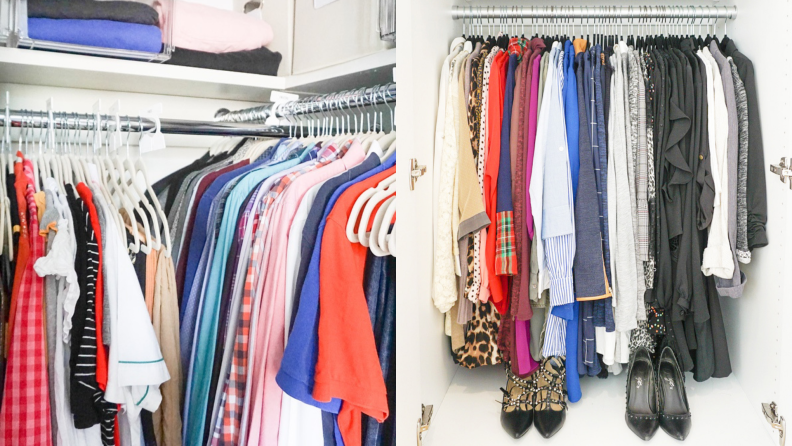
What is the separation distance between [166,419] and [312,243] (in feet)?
1.40

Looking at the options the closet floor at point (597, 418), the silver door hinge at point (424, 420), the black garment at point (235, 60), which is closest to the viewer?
the silver door hinge at point (424, 420)

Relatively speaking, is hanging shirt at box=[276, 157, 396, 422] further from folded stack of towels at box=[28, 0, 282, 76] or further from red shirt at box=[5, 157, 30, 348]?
folded stack of towels at box=[28, 0, 282, 76]

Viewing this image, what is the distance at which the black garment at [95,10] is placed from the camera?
3.71 ft

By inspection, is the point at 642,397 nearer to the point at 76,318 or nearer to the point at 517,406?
the point at 517,406

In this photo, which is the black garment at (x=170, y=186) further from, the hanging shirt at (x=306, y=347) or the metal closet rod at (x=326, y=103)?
the hanging shirt at (x=306, y=347)

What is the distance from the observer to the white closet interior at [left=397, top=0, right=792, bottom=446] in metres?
1.01

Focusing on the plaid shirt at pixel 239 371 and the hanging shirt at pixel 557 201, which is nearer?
the plaid shirt at pixel 239 371

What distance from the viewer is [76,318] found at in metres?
0.86

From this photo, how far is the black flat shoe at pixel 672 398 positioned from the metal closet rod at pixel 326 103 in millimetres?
906

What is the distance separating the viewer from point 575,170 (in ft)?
4.14

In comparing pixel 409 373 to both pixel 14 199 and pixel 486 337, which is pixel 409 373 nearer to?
pixel 486 337

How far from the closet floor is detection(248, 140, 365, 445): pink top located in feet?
1.43

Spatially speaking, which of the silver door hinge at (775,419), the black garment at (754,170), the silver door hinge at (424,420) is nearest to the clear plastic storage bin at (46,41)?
the silver door hinge at (424,420)

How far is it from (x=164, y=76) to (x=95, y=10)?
0.59 ft
